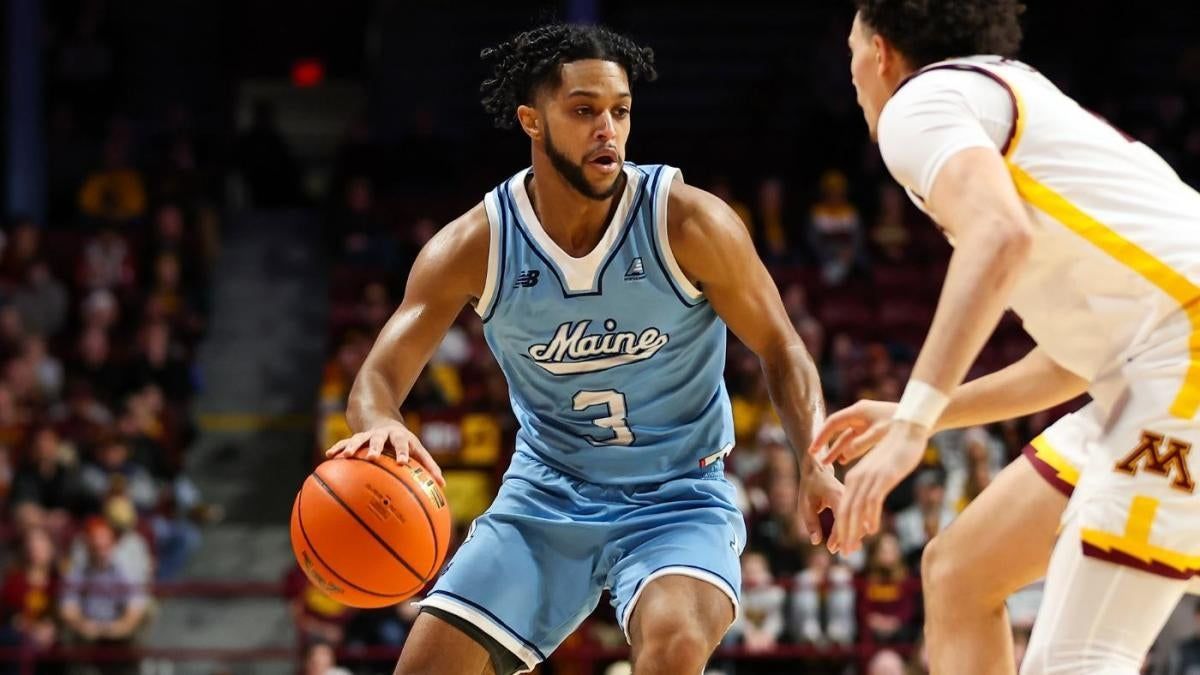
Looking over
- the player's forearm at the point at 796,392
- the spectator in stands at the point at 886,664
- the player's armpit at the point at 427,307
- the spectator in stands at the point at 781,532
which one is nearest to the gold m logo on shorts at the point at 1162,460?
the player's forearm at the point at 796,392

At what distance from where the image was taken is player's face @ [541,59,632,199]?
4.47 m

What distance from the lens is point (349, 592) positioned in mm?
4266

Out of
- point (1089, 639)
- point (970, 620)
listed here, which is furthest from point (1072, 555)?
point (970, 620)

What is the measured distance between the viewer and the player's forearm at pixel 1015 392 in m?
3.68

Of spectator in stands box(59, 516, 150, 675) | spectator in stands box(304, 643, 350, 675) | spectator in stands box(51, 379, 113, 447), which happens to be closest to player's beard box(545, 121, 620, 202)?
spectator in stands box(304, 643, 350, 675)

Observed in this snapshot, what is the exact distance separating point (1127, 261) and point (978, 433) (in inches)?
284

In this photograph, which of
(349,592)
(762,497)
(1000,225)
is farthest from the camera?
(762,497)

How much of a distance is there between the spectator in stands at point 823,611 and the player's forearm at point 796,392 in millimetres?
4577

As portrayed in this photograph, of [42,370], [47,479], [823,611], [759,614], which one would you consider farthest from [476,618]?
[42,370]

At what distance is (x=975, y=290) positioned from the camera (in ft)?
9.89

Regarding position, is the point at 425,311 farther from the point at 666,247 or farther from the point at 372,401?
the point at 666,247

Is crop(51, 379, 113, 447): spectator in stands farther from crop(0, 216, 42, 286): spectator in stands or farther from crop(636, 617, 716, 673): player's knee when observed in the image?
crop(636, 617, 716, 673): player's knee

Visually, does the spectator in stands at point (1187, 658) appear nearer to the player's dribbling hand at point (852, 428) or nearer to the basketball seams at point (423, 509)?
the basketball seams at point (423, 509)

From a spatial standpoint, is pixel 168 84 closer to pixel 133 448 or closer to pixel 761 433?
pixel 133 448
